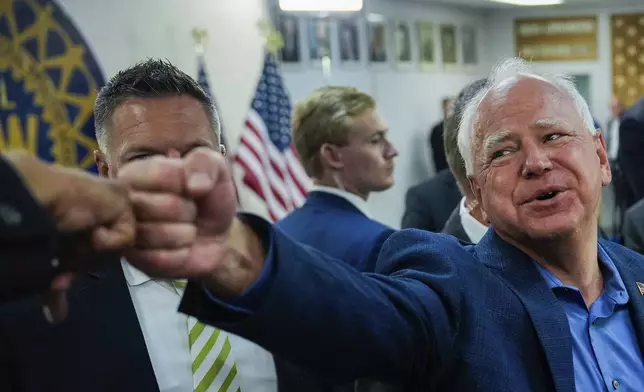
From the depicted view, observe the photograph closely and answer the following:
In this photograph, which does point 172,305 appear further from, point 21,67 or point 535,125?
point 21,67

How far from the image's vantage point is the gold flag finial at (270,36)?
220 inches

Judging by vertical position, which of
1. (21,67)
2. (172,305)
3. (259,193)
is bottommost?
(259,193)

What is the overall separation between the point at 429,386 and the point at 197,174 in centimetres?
57

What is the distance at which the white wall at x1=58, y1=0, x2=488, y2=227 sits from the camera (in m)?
4.68

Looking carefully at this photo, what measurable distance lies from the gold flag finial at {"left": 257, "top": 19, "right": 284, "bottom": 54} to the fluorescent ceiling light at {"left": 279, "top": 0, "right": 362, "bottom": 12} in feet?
0.70

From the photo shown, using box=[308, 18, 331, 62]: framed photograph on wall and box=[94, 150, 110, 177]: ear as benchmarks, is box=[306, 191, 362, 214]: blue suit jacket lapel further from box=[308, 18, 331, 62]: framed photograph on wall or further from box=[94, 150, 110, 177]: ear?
box=[308, 18, 331, 62]: framed photograph on wall

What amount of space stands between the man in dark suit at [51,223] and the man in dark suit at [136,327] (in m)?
0.47

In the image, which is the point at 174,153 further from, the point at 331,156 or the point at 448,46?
the point at 448,46

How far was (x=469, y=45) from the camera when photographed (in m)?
9.70

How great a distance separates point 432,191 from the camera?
12.1ft

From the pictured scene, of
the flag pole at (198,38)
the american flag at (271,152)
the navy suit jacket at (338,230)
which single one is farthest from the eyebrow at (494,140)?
the flag pole at (198,38)

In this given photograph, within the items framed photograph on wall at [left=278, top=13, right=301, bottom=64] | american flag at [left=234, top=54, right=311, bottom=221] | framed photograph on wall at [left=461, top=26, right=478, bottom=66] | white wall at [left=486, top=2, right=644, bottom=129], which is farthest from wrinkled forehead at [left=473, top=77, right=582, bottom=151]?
white wall at [left=486, top=2, right=644, bottom=129]

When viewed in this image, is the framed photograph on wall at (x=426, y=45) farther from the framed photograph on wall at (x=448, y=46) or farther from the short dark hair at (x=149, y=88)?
the short dark hair at (x=149, y=88)

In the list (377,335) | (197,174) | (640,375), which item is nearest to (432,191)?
(640,375)
